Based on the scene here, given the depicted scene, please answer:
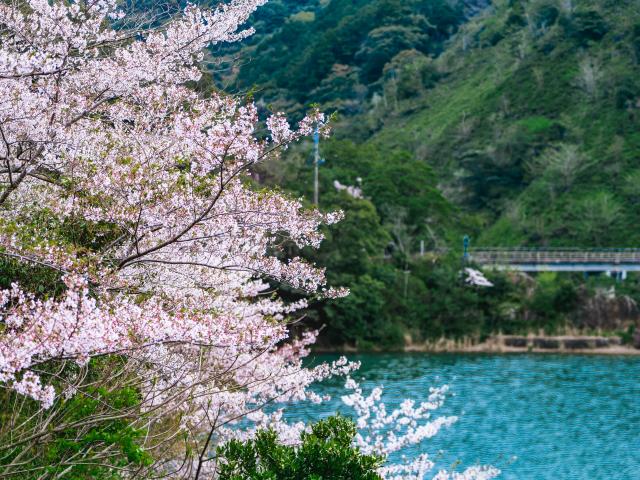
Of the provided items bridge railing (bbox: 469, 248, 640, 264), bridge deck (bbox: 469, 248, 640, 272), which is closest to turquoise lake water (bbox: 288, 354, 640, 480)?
bridge deck (bbox: 469, 248, 640, 272)

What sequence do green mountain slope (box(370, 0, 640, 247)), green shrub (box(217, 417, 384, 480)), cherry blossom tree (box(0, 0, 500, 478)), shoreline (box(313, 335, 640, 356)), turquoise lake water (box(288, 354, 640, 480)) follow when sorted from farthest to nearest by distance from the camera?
green mountain slope (box(370, 0, 640, 247)) < shoreline (box(313, 335, 640, 356)) < turquoise lake water (box(288, 354, 640, 480)) < green shrub (box(217, 417, 384, 480)) < cherry blossom tree (box(0, 0, 500, 478))

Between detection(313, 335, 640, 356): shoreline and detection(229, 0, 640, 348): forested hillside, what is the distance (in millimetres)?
640

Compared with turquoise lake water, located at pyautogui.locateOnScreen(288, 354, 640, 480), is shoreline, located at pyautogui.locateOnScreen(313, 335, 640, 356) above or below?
above

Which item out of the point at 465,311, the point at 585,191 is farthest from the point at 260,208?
the point at 585,191

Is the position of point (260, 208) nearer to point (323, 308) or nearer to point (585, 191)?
point (323, 308)

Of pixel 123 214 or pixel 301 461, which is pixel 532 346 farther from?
pixel 123 214

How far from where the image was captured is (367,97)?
86.9 meters

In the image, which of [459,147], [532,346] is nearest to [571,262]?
[532,346]

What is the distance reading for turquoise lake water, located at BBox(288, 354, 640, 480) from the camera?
19250 mm

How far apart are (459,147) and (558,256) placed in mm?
18641

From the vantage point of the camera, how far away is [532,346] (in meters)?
38.8

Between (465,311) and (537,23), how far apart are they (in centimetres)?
4364

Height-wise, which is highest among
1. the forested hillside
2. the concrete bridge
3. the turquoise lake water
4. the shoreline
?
the forested hillside

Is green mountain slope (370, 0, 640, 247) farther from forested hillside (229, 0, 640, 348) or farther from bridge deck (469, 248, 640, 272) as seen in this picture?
bridge deck (469, 248, 640, 272)
